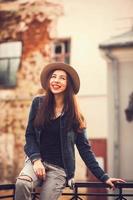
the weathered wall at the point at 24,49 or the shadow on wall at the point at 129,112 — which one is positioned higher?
the weathered wall at the point at 24,49

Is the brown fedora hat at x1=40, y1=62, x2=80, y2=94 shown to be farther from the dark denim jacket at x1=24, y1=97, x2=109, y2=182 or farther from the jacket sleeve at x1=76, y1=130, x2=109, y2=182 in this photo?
the jacket sleeve at x1=76, y1=130, x2=109, y2=182

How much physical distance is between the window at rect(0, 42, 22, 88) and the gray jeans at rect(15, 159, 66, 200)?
3716 millimetres

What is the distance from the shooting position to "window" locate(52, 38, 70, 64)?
16.7 feet

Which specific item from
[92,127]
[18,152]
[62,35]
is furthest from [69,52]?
[18,152]

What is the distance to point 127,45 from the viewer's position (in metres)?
4.71

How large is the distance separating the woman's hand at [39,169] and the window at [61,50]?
11.6ft

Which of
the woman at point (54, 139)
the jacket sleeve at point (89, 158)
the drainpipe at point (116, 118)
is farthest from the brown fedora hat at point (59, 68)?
the drainpipe at point (116, 118)

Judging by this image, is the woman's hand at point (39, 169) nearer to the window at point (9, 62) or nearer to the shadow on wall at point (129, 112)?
the shadow on wall at point (129, 112)

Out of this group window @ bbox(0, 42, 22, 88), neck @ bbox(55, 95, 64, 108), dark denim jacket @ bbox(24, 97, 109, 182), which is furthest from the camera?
window @ bbox(0, 42, 22, 88)

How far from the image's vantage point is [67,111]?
1.69 m

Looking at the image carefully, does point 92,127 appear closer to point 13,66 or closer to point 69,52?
point 69,52

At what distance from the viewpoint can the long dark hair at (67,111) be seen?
1634mm

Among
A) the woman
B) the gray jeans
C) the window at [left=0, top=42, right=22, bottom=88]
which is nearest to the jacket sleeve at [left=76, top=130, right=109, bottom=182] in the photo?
the woman

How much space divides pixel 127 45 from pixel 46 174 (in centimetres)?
331
